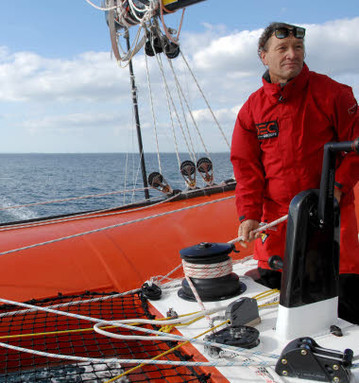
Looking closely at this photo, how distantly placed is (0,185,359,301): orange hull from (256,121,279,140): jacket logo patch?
3.55 ft

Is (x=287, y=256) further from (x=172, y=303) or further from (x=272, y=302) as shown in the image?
(x=172, y=303)

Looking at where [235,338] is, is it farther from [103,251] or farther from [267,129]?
[103,251]

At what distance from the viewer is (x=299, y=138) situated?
1799 mm

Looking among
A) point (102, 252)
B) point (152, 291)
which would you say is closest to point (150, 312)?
point (152, 291)

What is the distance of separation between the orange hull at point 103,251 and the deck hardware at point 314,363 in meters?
1.38

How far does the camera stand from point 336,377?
48.9 inches

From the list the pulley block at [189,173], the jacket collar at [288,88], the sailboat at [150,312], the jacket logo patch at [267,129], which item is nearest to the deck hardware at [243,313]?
the sailboat at [150,312]

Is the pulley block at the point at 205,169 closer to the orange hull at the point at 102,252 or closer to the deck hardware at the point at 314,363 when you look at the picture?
the orange hull at the point at 102,252

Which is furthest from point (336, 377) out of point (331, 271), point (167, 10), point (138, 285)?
point (167, 10)

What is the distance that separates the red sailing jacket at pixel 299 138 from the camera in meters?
1.74

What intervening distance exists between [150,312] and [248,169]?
2.68 ft

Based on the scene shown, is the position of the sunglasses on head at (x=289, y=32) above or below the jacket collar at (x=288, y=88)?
above

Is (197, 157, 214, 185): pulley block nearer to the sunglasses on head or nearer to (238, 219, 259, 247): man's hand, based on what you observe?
(238, 219, 259, 247): man's hand

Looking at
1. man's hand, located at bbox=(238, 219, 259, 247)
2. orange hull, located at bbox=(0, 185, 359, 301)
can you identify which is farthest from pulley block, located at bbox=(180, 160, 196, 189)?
man's hand, located at bbox=(238, 219, 259, 247)
